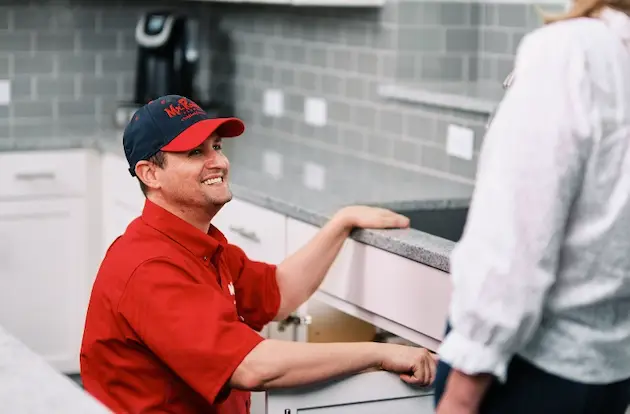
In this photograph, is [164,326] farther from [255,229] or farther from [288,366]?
[255,229]

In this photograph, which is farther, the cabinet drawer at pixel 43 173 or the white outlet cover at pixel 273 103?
the white outlet cover at pixel 273 103

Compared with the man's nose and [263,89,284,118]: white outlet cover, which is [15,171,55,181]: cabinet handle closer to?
[263,89,284,118]: white outlet cover

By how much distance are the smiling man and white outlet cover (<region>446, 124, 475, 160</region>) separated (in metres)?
1.20

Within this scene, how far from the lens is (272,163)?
383 centimetres

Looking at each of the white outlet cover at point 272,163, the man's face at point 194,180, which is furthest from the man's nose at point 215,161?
the white outlet cover at point 272,163

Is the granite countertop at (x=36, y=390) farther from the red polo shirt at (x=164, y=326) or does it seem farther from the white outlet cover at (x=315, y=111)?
the white outlet cover at (x=315, y=111)

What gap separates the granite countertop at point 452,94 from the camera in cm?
335

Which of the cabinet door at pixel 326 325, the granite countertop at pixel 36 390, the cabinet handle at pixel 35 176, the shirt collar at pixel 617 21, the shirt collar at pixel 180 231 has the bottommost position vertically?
the cabinet door at pixel 326 325

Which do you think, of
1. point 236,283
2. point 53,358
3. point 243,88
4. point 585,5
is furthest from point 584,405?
point 243,88

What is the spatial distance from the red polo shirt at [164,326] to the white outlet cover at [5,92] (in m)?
2.72

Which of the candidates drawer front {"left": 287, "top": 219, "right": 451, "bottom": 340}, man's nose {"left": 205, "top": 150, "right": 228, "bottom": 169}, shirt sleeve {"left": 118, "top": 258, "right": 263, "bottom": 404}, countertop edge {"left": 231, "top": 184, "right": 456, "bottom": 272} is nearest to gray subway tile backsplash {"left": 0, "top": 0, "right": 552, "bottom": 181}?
countertop edge {"left": 231, "top": 184, "right": 456, "bottom": 272}

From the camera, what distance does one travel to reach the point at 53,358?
4383 millimetres

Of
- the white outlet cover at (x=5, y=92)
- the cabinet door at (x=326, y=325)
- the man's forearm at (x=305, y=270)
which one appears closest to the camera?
the man's forearm at (x=305, y=270)

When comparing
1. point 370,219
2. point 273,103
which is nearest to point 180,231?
point 370,219
